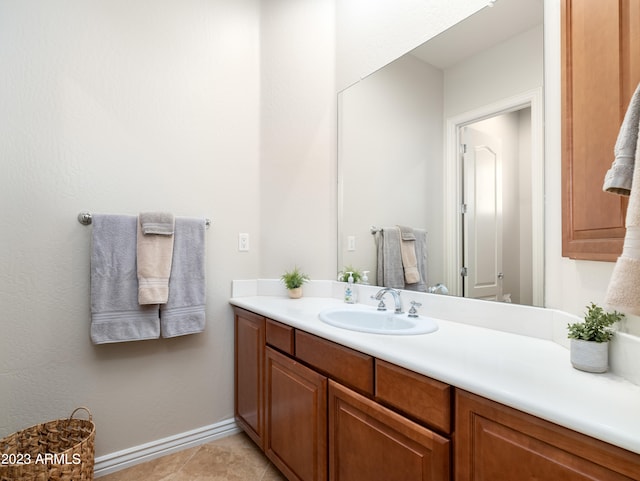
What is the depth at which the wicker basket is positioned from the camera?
1243 mm

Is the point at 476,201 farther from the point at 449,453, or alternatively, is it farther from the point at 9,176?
the point at 9,176

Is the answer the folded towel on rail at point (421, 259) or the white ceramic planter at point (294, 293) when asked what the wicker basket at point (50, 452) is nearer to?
the white ceramic planter at point (294, 293)

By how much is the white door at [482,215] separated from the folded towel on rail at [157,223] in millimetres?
1472

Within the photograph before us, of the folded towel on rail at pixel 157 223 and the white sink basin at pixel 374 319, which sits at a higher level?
the folded towel on rail at pixel 157 223

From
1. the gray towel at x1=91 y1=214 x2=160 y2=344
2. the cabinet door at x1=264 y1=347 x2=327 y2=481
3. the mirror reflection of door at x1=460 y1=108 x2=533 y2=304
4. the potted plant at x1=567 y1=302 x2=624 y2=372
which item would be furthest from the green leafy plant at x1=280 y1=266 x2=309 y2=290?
the potted plant at x1=567 y1=302 x2=624 y2=372

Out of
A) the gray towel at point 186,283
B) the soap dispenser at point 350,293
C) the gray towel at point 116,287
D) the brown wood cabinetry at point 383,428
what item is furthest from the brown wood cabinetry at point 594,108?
the gray towel at point 116,287

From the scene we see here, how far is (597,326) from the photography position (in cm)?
85

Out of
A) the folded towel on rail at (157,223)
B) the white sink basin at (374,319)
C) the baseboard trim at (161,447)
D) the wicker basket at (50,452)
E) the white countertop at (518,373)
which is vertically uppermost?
the folded towel on rail at (157,223)

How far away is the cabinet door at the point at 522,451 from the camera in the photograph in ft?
1.94

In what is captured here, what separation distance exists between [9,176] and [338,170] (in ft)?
5.50

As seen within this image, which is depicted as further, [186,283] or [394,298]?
[186,283]

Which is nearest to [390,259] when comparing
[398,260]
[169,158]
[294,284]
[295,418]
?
[398,260]

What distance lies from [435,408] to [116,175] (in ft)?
5.95

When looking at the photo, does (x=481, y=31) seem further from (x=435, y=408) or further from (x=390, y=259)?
(x=435, y=408)
